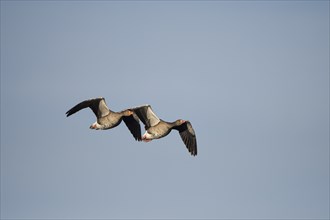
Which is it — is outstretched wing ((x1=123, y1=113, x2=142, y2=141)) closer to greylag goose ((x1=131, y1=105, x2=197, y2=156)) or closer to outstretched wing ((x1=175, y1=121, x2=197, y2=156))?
greylag goose ((x1=131, y1=105, x2=197, y2=156))

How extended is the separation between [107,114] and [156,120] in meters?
3.42

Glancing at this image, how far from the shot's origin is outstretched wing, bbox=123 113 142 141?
274 feet

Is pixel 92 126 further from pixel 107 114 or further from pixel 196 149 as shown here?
pixel 196 149

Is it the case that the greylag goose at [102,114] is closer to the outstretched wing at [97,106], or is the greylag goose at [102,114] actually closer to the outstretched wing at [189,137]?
the outstretched wing at [97,106]

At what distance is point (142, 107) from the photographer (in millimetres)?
80188

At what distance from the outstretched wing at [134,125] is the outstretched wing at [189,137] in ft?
11.4

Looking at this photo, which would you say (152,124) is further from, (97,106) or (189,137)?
(97,106)

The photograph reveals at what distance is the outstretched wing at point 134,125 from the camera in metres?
83.6

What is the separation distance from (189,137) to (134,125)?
172 inches

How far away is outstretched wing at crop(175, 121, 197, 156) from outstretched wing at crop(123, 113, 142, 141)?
3461mm

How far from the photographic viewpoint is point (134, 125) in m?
83.9

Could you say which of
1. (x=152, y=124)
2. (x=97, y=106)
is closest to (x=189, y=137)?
(x=152, y=124)

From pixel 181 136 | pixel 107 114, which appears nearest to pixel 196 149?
pixel 181 136

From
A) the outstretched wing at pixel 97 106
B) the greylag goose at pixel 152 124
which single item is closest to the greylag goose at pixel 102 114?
the outstretched wing at pixel 97 106
